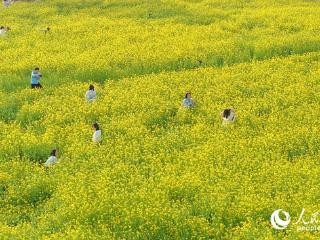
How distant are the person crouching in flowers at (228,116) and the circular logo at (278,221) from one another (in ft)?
17.3

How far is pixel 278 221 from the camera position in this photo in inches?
384

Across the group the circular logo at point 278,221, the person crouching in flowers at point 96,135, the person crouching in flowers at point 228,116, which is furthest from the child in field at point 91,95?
the circular logo at point 278,221

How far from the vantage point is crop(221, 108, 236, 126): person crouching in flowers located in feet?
49.0

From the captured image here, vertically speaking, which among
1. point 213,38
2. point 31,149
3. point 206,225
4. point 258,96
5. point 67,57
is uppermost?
point 213,38

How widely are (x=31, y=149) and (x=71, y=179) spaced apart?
113 inches

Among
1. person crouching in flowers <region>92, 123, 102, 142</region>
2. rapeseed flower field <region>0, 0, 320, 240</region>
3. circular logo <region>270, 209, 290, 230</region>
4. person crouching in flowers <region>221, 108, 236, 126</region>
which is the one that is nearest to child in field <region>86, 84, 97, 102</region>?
rapeseed flower field <region>0, 0, 320, 240</region>

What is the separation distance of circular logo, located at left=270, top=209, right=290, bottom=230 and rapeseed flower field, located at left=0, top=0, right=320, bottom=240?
0.09 metres

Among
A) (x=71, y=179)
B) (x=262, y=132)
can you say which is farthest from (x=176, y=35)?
(x=71, y=179)

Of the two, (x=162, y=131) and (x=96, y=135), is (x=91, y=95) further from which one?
(x=162, y=131)

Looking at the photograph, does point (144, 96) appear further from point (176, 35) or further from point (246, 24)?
point (246, 24)

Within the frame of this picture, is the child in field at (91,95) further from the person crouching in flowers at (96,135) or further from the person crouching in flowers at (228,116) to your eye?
the person crouching in flowers at (228,116)

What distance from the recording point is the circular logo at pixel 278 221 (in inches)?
376

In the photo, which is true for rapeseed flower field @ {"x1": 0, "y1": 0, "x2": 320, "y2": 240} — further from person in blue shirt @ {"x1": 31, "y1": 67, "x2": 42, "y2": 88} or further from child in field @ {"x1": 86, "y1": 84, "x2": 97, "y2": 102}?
person in blue shirt @ {"x1": 31, "y1": 67, "x2": 42, "y2": 88}

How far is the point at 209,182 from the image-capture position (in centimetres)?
1170
